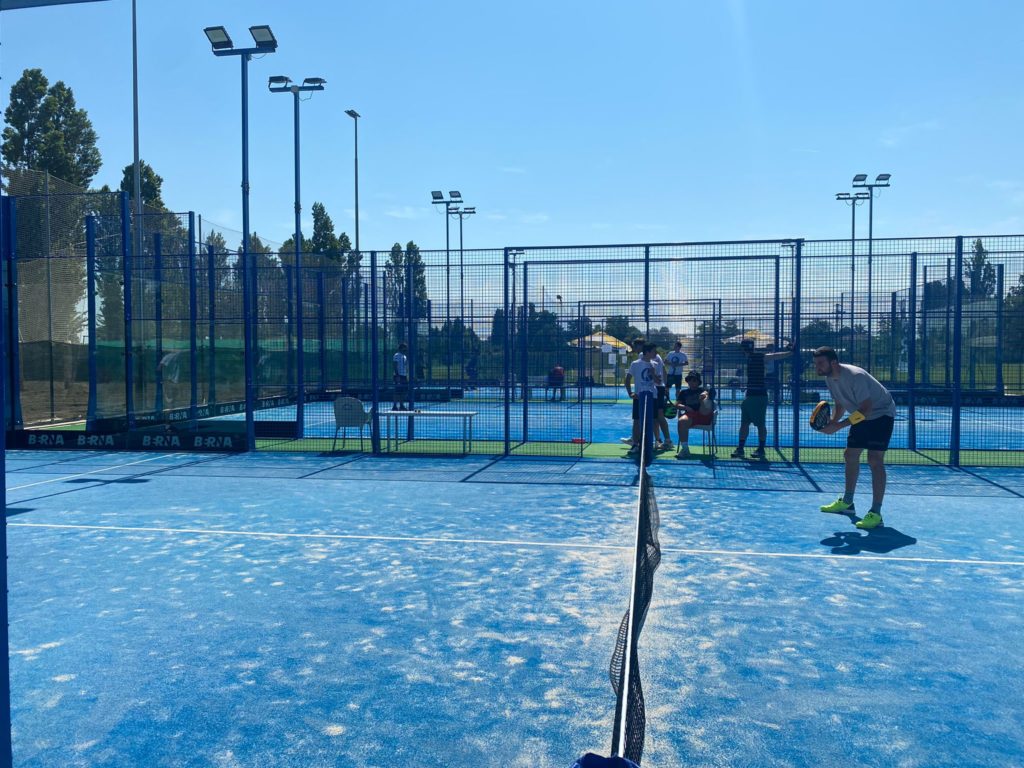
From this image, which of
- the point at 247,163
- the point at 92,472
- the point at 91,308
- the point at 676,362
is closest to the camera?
the point at 92,472

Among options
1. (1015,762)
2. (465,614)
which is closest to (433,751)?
(465,614)

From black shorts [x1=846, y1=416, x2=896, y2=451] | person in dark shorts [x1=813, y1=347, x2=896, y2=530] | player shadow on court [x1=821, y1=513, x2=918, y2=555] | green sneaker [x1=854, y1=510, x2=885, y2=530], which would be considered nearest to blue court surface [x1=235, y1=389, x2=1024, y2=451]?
person in dark shorts [x1=813, y1=347, x2=896, y2=530]

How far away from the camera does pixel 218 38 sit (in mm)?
15281

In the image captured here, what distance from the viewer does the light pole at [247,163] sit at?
15.0 meters

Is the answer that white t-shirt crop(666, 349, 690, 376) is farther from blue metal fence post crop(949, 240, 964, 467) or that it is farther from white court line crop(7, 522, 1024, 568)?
white court line crop(7, 522, 1024, 568)

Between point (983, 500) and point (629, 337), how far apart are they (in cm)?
1005

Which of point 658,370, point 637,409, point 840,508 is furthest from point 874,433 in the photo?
point 637,409

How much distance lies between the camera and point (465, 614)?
5.81 metres

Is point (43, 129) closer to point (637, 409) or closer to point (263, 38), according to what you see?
point (263, 38)

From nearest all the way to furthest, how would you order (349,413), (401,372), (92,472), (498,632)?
1. (498,632)
2. (92,472)
3. (349,413)
4. (401,372)

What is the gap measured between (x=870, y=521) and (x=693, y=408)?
5607mm

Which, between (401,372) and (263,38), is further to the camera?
(401,372)

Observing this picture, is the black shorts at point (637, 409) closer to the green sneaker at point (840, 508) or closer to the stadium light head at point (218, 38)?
the green sneaker at point (840, 508)

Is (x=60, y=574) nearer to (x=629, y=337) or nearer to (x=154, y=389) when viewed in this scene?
(x=154, y=389)
